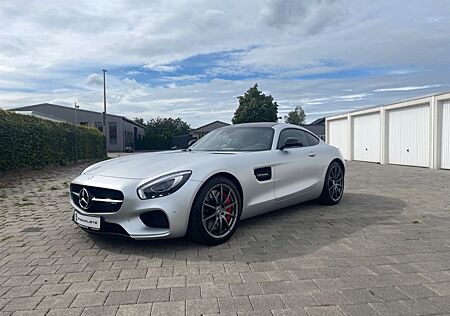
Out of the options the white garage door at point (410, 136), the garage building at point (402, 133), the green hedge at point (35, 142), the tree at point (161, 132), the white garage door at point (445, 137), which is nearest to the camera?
the green hedge at point (35, 142)

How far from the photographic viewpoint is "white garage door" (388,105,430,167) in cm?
1466

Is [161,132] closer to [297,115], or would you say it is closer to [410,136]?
[297,115]

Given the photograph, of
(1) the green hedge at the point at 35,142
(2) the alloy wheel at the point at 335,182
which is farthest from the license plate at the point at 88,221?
(1) the green hedge at the point at 35,142

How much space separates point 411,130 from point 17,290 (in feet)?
54.0

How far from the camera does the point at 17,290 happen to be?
2721mm

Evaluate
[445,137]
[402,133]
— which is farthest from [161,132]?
[445,137]

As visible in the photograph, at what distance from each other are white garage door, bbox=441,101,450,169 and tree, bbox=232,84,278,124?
3369 centimetres

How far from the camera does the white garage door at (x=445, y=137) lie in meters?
13.4

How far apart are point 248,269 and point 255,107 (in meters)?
45.7

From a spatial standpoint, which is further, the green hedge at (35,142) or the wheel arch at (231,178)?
the green hedge at (35,142)

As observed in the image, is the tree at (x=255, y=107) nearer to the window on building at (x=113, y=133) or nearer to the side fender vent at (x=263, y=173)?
the window on building at (x=113, y=133)

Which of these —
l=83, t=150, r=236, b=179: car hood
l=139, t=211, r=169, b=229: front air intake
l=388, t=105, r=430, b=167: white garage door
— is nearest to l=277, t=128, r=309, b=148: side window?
l=83, t=150, r=236, b=179: car hood

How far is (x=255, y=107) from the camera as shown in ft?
157

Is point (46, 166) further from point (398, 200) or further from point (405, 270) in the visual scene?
point (405, 270)
